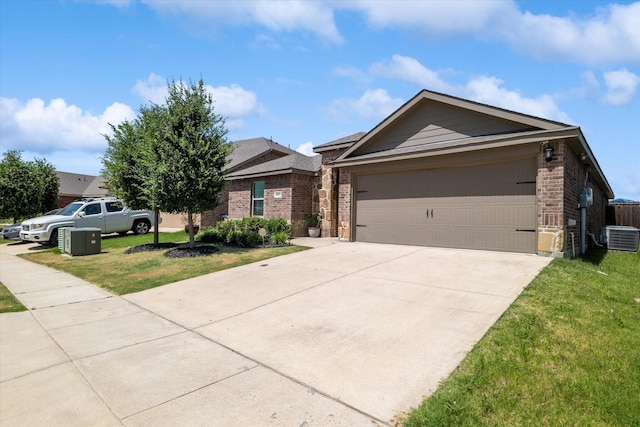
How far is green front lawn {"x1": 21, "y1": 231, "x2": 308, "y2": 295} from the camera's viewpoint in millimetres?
7930

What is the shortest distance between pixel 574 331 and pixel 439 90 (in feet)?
25.8

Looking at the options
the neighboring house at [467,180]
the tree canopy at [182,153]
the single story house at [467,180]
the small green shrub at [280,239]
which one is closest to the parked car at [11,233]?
the tree canopy at [182,153]

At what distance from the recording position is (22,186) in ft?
65.7

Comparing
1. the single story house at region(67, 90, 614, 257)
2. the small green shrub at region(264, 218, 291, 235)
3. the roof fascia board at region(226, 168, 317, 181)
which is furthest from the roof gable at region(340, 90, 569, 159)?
the small green shrub at region(264, 218, 291, 235)

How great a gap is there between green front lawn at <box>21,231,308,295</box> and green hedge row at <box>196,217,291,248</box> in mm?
801

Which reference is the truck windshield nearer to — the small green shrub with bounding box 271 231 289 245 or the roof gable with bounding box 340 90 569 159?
the small green shrub with bounding box 271 231 289 245

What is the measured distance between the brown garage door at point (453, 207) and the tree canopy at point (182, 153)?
4888 millimetres

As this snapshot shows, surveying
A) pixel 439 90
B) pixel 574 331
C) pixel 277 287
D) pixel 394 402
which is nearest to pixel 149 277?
pixel 277 287

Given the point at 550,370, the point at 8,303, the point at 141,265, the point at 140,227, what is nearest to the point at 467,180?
the point at 550,370

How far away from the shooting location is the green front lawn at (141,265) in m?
7.93

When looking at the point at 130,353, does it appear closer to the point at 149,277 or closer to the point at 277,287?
the point at 277,287

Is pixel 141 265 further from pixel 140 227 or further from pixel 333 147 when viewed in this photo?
pixel 140 227

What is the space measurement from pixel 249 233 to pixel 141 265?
3.83m

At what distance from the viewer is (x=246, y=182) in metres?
17.2
